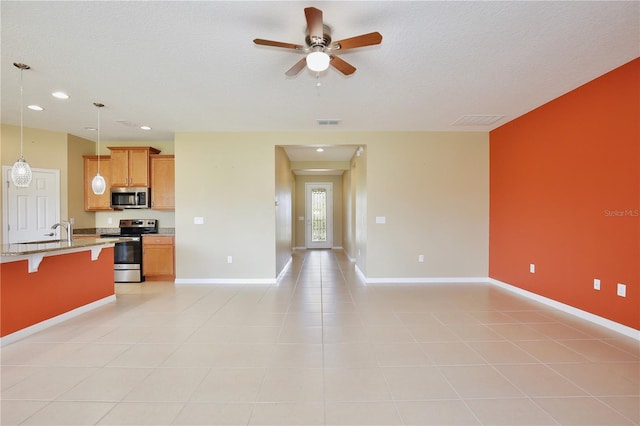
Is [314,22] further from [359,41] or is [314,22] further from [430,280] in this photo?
[430,280]

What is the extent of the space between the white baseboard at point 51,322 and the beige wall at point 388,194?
1.28 meters

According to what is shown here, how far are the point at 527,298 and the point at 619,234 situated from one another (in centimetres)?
152

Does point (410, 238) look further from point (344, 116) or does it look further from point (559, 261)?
point (344, 116)

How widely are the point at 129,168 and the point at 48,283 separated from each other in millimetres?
2763

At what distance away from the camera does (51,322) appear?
3096mm

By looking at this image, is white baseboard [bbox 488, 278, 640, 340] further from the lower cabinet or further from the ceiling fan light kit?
the lower cabinet

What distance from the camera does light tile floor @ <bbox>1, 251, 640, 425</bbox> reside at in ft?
5.71

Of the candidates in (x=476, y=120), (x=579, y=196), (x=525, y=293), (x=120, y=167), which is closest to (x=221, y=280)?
Answer: (x=120, y=167)

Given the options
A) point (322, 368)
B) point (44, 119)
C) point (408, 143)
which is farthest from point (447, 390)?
point (44, 119)

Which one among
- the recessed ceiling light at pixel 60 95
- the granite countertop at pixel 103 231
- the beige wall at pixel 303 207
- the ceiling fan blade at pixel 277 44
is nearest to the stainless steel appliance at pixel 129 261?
the granite countertop at pixel 103 231

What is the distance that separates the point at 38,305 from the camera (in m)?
2.98

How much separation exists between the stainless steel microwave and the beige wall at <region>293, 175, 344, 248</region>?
5.14m

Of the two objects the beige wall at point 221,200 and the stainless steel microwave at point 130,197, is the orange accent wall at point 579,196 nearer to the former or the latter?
the beige wall at point 221,200

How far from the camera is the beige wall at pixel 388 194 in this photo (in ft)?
16.3
